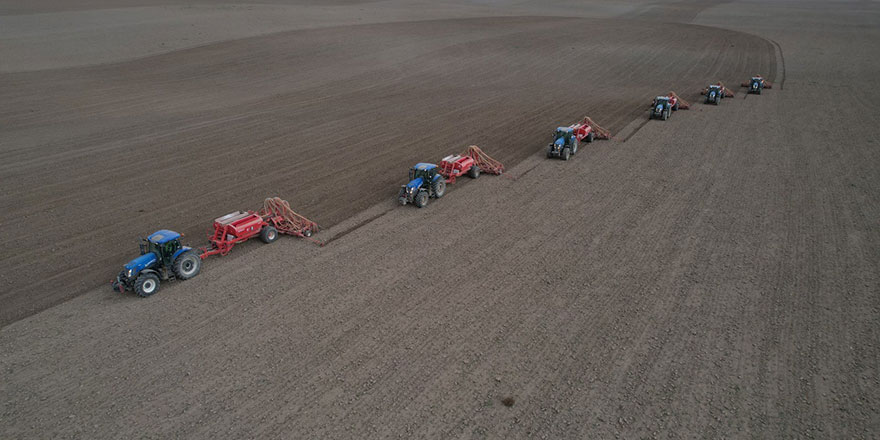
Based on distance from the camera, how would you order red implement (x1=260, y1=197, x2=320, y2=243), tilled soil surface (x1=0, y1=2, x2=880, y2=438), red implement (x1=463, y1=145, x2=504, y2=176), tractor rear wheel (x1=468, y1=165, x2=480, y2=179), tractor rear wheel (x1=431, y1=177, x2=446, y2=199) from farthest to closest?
1. red implement (x1=463, y1=145, x2=504, y2=176)
2. tractor rear wheel (x1=468, y1=165, x2=480, y2=179)
3. tractor rear wheel (x1=431, y1=177, x2=446, y2=199)
4. red implement (x1=260, y1=197, x2=320, y2=243)
5. tilled soil surface (x1=0, y1=2, x2=880, y2=438)

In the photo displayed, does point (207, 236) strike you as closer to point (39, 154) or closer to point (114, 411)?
point (114, 411)

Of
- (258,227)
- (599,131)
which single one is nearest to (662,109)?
(599,131)

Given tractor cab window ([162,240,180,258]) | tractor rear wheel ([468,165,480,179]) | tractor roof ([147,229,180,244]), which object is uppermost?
tractor roof ([147,229,180,244])

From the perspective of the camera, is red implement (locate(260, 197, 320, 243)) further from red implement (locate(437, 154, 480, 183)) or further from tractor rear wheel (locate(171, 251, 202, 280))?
red implement (locate(437, 154, 480, 183))

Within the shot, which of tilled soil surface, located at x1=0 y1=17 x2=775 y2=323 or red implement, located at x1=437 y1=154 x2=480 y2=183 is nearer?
tilled soil surface, located at x1=0 y1=17 x2=775 y2=323

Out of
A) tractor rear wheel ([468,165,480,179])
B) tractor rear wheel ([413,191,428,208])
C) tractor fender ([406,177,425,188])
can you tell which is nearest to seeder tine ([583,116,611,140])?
tractor rear wheel ([468,165,480,179])

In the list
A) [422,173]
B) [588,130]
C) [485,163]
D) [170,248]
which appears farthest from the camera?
[588,130]

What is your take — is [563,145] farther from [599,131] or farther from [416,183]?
[416,183]
